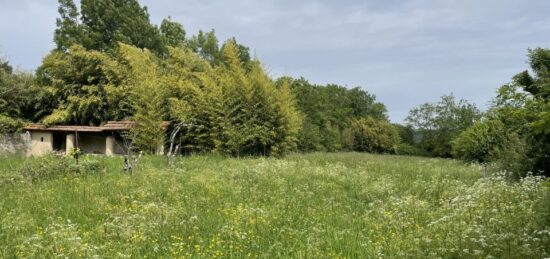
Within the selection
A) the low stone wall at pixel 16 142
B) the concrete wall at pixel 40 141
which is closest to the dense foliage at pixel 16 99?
the low stone wall at pixel 16 142

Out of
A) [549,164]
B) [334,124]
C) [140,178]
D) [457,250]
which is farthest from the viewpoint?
[334,124]

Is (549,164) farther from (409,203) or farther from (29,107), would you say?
(29,107)

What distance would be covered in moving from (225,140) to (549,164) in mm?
12793

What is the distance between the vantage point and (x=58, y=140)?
25594 millimetres

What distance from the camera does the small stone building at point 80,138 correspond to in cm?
2286

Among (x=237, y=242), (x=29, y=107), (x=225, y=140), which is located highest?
(x=29, y=107)

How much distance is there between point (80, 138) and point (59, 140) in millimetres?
1434

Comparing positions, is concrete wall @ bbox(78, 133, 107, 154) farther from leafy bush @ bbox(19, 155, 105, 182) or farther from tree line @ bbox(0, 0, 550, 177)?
leafy bush @ bbox(19, 155, 105, 182)

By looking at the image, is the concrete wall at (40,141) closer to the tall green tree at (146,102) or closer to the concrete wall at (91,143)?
the concrete wall at (91,143)

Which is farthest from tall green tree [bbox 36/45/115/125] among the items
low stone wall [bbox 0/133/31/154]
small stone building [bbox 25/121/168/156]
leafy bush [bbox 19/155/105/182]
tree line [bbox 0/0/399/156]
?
leafy bush [bbox 19/155/105/182]

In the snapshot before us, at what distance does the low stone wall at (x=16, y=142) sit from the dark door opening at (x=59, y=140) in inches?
54.4

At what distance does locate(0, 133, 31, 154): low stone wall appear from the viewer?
22.9 metres

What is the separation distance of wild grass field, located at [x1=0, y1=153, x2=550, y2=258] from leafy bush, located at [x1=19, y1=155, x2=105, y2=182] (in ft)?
0.25

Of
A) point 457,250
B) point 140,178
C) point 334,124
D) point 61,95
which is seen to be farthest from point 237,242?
point 334,124
